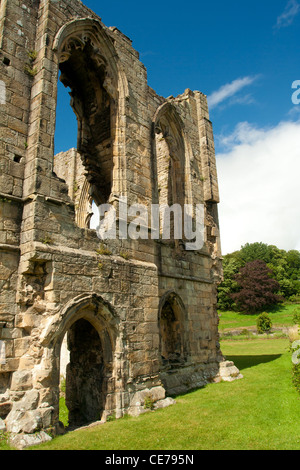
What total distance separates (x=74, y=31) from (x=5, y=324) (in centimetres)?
617

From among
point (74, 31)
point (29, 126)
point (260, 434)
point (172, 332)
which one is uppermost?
point (74, 31)

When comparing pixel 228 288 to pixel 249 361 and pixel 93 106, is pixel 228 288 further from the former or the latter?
pixel 93 106

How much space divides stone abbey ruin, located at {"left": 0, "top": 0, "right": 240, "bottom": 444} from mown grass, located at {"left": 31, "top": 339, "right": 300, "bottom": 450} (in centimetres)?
50

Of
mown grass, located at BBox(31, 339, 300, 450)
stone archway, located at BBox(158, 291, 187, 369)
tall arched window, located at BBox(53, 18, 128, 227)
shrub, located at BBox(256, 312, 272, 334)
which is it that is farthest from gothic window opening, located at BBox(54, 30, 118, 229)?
shrub, located at BBox(256, 312, 272, 334)

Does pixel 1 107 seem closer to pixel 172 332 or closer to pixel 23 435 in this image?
pixel 23 435

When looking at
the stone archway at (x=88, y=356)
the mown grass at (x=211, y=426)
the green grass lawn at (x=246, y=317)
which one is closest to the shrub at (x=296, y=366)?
the mown grass at (x=211, y=426)

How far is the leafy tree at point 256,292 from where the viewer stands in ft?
133

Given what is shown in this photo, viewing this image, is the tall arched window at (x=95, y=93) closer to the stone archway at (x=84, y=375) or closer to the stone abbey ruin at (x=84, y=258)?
the stone abbey ruin at (x=84, y=258)

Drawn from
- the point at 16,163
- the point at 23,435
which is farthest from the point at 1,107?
the point at 23,435

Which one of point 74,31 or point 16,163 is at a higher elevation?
point 74,31

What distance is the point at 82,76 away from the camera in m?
9.17

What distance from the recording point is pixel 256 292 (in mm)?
41281

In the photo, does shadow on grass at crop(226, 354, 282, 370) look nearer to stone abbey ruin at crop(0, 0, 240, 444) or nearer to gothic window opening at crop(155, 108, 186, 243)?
stone abbey ruin at crop(0, 0, 240, 444)

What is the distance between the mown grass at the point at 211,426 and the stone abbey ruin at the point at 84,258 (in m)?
0.50
